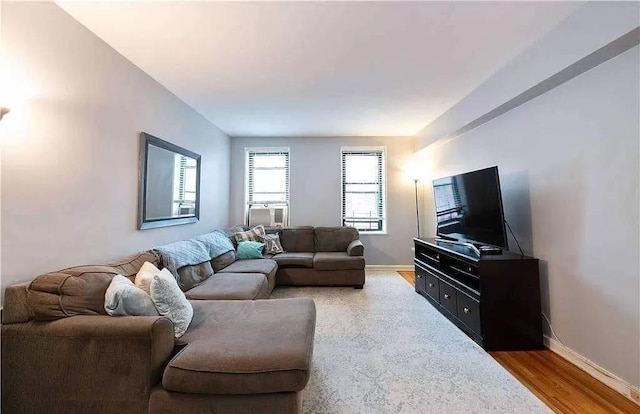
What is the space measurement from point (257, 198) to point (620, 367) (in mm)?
4982

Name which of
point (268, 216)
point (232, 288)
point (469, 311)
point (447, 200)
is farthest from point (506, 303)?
point (268, 216)

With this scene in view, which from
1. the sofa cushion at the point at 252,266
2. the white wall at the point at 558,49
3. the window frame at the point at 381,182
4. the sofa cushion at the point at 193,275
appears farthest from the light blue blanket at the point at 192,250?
the white wall at the point at 558,49

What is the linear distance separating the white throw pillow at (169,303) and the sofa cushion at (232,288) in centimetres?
75

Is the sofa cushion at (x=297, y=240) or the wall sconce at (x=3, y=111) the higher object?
the wall sconce at (x=3, y=111)

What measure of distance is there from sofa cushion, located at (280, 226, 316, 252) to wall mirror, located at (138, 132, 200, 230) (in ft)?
4.95

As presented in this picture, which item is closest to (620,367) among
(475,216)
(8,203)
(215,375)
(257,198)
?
(475,216)

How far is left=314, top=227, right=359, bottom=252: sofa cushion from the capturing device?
4.89 metres

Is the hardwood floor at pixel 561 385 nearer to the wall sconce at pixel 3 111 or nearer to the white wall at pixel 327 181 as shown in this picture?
the white wall at pixel 327 181

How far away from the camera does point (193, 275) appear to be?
115 inches

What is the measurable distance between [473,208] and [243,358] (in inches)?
104

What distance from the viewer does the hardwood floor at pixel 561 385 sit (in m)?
1.69

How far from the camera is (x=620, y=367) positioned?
184 centimetres

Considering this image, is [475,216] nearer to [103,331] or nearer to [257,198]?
[103,331]

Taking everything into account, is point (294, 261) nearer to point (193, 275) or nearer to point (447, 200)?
point (193, 275)
